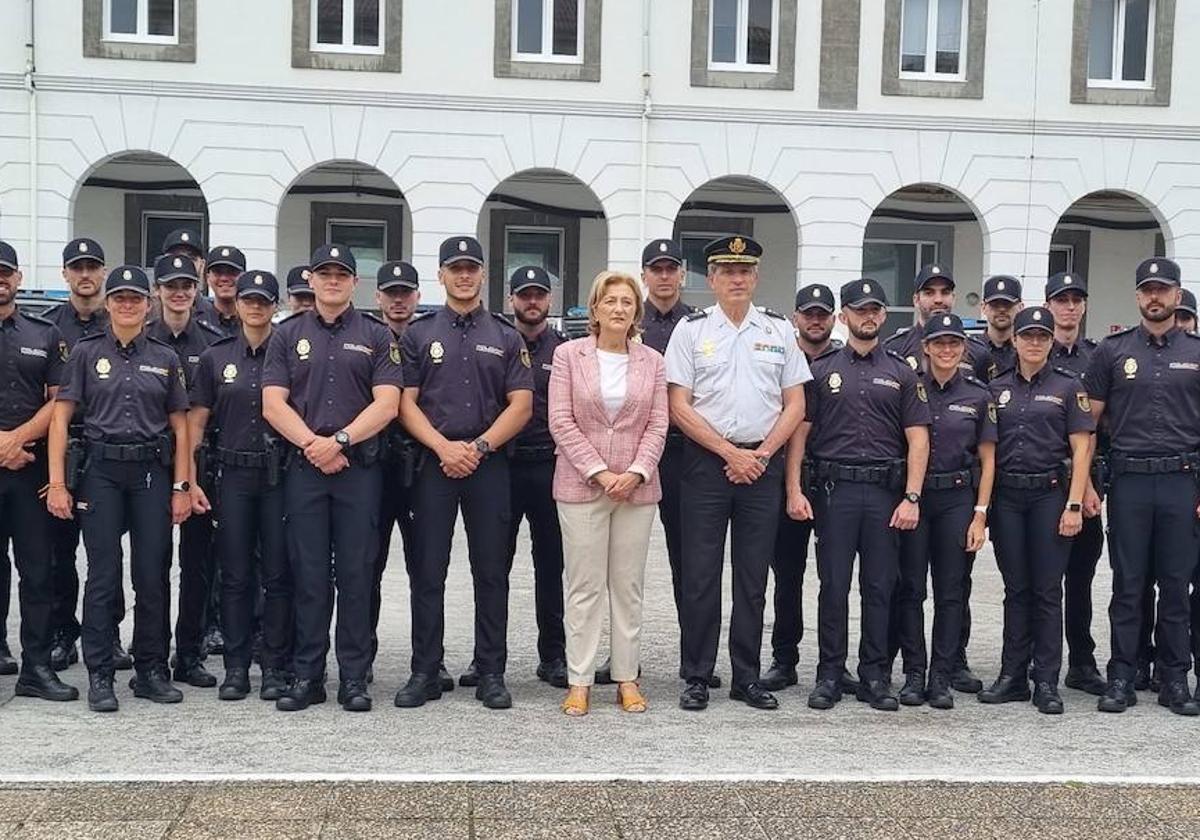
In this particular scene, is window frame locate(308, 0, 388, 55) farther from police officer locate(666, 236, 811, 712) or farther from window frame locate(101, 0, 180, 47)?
police officer locate(666, 236, 811, 712)

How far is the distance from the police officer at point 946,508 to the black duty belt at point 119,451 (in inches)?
146

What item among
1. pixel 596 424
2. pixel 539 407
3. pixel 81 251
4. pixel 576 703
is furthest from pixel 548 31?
pixel 576 703

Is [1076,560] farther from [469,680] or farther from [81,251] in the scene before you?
[81,251]

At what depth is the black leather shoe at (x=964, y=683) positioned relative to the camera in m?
6.93

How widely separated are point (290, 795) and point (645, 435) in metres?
2.37

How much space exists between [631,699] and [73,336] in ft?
11.3

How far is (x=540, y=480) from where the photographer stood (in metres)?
A: 6.91

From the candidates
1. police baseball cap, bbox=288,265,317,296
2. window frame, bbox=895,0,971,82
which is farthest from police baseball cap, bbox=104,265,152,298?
window frame, bbox=895,0,971,82

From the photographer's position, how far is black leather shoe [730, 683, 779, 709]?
256 inches

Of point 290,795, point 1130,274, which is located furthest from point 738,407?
point 1130,274

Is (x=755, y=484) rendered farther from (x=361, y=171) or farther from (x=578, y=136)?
(x=361, y=171)

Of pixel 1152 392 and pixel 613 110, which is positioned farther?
pixel 613 110

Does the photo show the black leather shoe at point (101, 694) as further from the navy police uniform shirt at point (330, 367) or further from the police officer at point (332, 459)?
the navy police uniform shirt at point (330, 367)

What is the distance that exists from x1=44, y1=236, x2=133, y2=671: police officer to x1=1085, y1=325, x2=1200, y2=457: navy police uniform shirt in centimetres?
507
